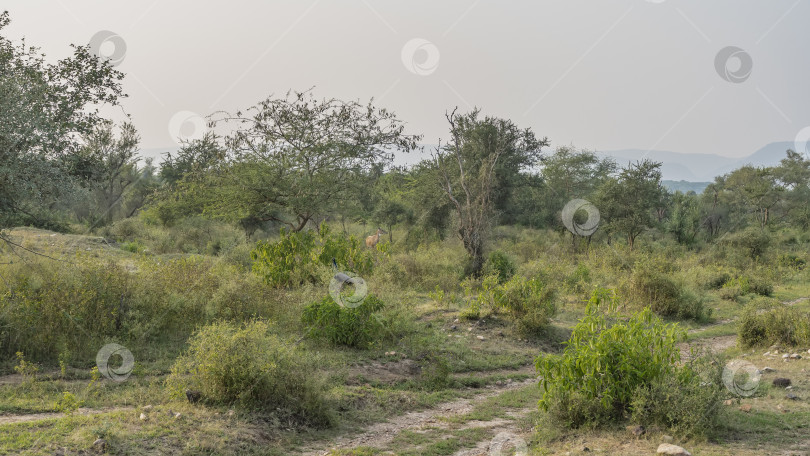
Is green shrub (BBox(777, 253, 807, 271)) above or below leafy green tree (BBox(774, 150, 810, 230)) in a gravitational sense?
below

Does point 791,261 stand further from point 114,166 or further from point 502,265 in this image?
point 114,166

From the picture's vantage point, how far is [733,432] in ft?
18.6

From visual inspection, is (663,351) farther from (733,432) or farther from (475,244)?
(475,244)

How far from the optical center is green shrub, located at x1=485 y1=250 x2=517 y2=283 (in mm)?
16391

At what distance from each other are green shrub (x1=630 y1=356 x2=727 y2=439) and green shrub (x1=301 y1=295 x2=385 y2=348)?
485 centimetres

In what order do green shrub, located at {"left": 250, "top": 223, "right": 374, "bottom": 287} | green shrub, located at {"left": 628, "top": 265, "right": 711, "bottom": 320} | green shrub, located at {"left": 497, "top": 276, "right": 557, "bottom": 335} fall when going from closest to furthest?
1. green shrub, located at {"left": 497, "top": 276, "right": 557, "bottom": 335}
2. green shrub, located at {"left": 250, "top": 223, "right": 374, "bottom": 287}
3. green shrub, located at {"left": 628, "top": 265, "right": 711, "bottom": 320}

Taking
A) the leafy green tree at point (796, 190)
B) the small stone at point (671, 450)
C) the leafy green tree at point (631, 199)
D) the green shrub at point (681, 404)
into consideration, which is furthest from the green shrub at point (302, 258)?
the leafy green tree at point (796, 190)

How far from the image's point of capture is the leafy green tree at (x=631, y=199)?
26.6 metres

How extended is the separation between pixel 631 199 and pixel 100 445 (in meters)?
26.2

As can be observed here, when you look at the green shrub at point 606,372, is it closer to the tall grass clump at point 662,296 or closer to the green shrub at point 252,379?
the green shrub at point 252,379

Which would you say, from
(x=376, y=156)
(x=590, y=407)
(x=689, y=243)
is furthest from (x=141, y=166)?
(x=590, y=407)

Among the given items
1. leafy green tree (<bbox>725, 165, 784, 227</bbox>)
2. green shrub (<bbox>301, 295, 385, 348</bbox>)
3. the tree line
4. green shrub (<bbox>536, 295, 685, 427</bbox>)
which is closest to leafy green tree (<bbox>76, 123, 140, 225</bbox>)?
the tree line

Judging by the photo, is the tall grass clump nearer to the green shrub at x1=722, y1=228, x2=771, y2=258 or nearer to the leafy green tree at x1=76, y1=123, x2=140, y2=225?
the green shrub at x1=722, y1=228, x2=771, y2=258

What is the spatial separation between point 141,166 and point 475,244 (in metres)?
31.2
